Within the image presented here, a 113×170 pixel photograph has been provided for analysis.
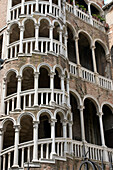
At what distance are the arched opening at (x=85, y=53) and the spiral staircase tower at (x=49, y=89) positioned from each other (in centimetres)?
8

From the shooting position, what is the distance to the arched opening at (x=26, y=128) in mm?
12317

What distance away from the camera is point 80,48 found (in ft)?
62.5

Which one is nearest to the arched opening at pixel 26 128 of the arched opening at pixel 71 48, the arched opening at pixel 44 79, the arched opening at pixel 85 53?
the arched opening at pixel 44 79

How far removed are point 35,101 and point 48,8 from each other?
5.82m

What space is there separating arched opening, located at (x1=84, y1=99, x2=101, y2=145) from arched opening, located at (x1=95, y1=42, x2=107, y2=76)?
2571 mm

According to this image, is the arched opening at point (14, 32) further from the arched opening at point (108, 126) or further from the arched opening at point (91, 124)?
the arched opening at point (108, 126)

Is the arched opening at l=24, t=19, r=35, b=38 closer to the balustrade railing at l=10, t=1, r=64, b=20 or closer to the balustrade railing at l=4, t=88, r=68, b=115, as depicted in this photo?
the balustrade railing at l=10, t=1, r=64, b=20

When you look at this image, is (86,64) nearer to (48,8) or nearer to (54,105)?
(48,8)

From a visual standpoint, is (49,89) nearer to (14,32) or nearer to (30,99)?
(30,99)

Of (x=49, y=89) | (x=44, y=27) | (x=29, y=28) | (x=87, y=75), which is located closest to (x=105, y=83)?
(x=87, y=75)

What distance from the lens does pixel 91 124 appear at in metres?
16.9

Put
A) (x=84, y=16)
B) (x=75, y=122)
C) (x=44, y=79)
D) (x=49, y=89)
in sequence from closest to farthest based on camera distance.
Answer: (x=49, y=89) < (x=44, y=79) < (x=75, y=122) < (x=84, y=16)

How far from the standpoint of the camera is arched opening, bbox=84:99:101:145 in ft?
54.1

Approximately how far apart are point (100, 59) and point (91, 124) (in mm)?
4835
